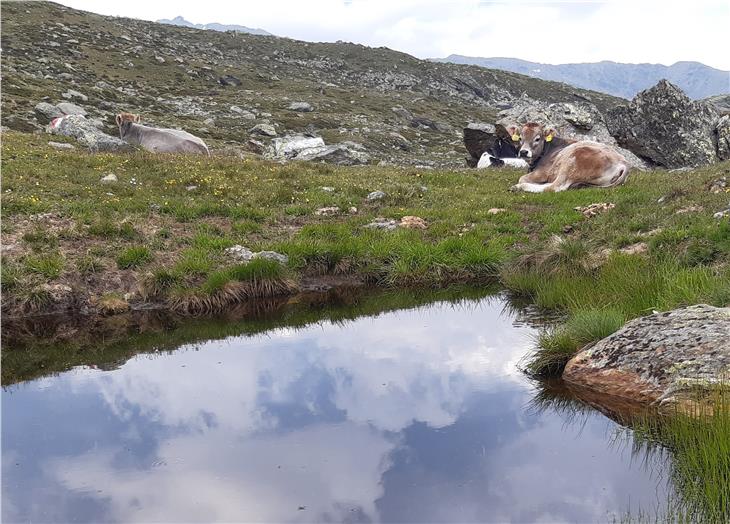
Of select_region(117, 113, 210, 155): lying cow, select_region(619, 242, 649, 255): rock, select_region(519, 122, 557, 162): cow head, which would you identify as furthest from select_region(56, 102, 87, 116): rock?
select_region(619, 242, 649, 255): rock

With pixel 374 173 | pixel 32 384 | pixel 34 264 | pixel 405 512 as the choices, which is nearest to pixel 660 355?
pixel 405 512

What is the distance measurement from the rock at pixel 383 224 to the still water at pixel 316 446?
6456mm

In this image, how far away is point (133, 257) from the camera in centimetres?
1243

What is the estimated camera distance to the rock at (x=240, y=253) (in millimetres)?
12914

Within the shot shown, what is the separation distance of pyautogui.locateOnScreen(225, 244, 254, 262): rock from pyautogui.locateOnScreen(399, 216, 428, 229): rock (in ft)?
13.8

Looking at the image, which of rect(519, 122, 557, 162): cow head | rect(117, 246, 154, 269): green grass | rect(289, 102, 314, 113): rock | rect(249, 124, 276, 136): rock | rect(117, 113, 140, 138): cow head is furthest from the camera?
rect(289, 102, 314, 113): rock

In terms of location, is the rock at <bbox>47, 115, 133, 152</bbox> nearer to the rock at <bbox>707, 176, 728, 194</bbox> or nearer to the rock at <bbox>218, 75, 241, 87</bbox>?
the rock at <bbox>707, 176, 728, 194</bbox>

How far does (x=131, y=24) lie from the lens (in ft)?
373

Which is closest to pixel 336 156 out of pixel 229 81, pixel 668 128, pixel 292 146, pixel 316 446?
pixel 292 146

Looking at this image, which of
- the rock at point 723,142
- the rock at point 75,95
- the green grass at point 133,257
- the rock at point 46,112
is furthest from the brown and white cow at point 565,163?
the rock at point 75,95

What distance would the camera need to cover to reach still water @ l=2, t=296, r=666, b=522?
5.35 meters

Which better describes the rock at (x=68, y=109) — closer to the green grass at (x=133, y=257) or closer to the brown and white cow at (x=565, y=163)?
the brown and white cow at (x=565, y=163)

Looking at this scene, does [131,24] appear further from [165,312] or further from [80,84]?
[165,312]

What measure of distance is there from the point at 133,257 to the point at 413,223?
6.84 metres
